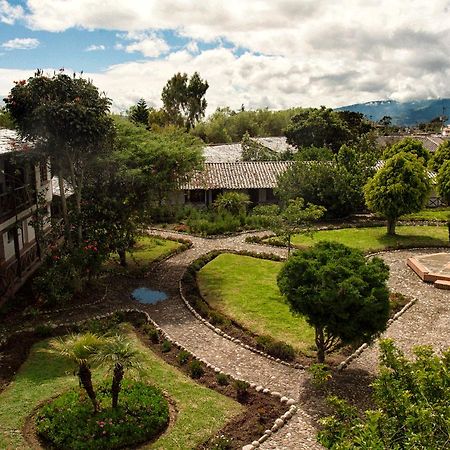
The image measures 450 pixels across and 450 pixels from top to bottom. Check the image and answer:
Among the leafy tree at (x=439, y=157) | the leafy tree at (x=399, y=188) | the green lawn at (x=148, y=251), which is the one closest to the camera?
the green lawn at (x=148, y=251)

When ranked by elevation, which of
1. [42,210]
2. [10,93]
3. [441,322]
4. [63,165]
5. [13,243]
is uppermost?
[10,93]

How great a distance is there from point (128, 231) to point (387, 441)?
1627 cm

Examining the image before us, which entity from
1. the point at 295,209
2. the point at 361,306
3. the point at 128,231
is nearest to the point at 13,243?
the point at 128,231

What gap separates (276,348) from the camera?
49.6 ft

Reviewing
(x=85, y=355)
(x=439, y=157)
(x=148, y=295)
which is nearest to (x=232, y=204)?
(x=148, y=295)

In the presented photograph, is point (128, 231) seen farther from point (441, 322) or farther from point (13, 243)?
point (441, 322)

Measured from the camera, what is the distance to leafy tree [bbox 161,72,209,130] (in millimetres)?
66750

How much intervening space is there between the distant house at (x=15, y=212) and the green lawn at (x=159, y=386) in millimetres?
6504

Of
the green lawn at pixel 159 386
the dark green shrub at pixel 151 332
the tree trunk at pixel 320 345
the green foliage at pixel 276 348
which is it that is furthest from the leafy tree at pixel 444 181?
the green lawn at pixel 159 386

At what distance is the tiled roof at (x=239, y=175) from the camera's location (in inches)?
1507

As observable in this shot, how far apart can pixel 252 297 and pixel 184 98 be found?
2044 inches

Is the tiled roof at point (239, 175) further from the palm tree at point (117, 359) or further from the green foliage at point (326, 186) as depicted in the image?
the palm tree at point (117, 359)

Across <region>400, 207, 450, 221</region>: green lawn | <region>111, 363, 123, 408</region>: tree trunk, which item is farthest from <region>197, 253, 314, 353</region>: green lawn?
<region>400, 207, 450, 221</region>: green lawn

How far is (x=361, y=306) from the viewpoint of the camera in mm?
12594
